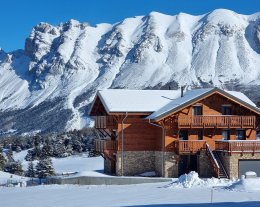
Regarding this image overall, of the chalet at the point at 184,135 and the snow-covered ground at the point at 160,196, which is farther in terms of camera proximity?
the chalet at the point at 184,135

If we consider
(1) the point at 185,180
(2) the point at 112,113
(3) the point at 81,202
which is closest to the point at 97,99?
(2) the point at 112,113

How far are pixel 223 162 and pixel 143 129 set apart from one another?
20.7ft

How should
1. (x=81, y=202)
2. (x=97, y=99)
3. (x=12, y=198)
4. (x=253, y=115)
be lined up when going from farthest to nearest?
(x=97, y=99)
(x=253, y=115)
(x=12, y=198)
(x=81, y=202)

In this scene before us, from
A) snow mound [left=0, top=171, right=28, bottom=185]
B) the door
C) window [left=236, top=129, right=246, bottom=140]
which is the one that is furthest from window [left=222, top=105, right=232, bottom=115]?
snow mound [left=0, top=171, right=28, bottom=185]

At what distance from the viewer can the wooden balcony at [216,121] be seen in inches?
1548

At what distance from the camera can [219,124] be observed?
39844 mm

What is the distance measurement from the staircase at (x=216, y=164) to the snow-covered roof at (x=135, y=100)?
519cm

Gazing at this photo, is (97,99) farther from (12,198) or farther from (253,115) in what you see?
(12,198)

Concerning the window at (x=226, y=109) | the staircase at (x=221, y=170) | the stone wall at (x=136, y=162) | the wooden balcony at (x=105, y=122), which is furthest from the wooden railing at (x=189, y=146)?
the wooden balcony at (x=105, y=122)

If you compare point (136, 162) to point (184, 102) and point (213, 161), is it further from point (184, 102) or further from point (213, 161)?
point (213, 161)

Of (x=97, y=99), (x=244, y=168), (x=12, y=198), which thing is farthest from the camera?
(x=97, y=99)

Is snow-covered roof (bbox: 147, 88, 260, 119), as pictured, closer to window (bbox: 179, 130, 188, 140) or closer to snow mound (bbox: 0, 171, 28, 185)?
window (bbox: 179, 130, 188, 140)

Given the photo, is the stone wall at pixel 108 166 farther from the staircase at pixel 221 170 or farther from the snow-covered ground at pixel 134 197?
the snow-covered ground at pixel 134 197

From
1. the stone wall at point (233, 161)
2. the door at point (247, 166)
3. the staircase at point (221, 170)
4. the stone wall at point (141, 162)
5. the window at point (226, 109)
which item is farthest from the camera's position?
the window at point (226, 109)
